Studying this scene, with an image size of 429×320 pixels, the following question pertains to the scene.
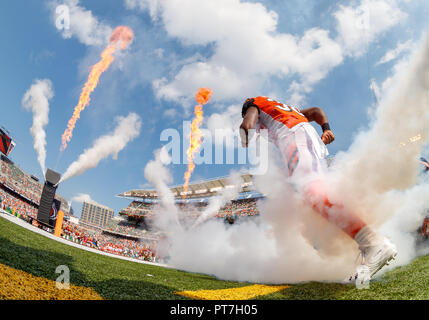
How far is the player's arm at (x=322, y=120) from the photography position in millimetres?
3961

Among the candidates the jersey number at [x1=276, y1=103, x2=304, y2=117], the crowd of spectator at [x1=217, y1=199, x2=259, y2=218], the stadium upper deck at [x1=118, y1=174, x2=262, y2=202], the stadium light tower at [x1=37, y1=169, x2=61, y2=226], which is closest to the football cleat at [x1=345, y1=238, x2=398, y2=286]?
the jersey number at [x1=276, y1=103, x2=304, y2=117]

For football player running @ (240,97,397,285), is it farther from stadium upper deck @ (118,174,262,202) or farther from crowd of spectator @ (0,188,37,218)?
stadium upper deck @ (118,174,262,202)

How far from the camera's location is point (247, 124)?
3785 mm

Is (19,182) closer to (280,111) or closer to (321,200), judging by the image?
(280,111)

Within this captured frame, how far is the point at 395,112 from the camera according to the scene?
9.32 feet

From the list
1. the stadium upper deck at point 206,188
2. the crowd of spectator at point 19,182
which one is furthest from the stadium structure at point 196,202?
the crowd of spectator at point 19,182

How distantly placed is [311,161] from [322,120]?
4.31ft

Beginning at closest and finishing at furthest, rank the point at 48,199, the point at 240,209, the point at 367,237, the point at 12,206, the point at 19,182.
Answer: the point at 367,237
the point at 48,199
the point at 12,206
the point at 19,182
the point at 240,209

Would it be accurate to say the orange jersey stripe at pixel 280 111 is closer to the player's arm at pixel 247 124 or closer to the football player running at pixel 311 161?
the football player running at pixel 311 161

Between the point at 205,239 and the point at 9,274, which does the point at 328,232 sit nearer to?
the point at 9,274

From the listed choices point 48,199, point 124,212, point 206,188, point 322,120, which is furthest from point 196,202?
point 322,120

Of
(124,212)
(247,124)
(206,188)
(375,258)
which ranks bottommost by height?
(375,258)

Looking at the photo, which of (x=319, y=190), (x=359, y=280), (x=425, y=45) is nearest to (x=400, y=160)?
(x=319, y=190)
